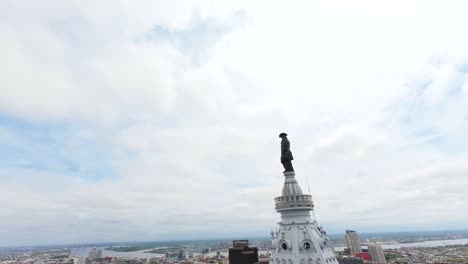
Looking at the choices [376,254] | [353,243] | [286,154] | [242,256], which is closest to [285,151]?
[286,154]

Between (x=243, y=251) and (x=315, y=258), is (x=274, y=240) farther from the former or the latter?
(x=243, y=251)

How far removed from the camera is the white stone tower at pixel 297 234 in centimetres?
1529

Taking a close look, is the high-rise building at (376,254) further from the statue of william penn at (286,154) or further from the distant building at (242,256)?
the statue of william penn at (286,154)

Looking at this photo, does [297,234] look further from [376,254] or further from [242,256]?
[376,254]

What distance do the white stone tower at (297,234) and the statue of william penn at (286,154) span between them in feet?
3.15

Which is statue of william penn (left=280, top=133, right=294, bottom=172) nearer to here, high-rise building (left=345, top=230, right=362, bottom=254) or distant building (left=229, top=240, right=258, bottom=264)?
distant building (left=229, top=240, right=258, bottom=264)

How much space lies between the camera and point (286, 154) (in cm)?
1861

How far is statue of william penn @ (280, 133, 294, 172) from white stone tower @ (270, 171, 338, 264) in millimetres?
961

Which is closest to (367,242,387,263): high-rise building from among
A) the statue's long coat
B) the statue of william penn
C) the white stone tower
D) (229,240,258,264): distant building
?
(229,240,258,264): distant building

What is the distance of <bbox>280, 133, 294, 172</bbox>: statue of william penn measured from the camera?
18.5 m

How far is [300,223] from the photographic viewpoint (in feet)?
53.8

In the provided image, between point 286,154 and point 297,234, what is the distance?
5282 mm

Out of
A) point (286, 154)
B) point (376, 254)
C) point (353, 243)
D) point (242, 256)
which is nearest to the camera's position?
point (286, 154)

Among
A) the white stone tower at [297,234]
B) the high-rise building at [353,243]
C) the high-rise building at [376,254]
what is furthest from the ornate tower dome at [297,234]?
the high-rise building at [353,243]
